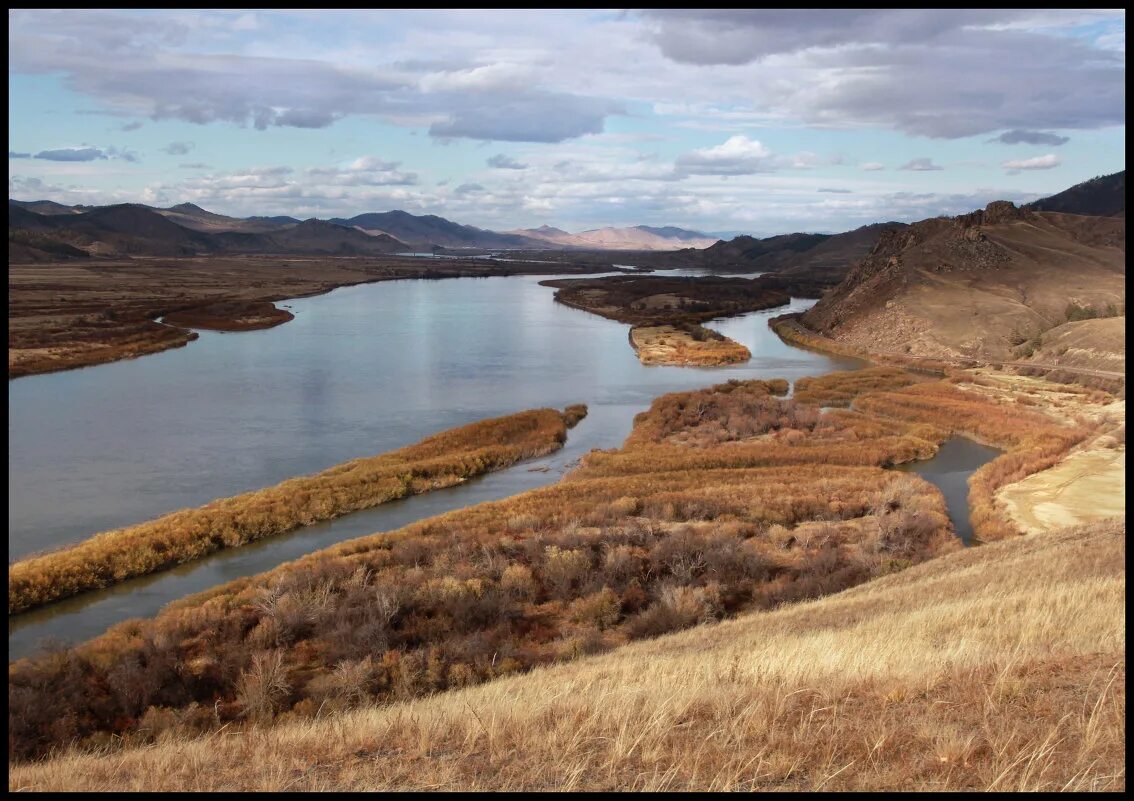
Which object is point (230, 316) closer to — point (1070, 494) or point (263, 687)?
point (1070, 494)

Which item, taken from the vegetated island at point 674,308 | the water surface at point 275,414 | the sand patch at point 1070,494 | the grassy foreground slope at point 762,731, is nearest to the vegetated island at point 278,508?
the water surface at point 275,414

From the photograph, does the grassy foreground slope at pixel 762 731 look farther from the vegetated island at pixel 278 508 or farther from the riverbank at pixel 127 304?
the riverbank at pixel 127 304

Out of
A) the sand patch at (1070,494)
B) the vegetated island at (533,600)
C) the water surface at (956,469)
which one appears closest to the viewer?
the vegetated island at (533,600)

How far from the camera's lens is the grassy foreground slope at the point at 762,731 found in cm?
527

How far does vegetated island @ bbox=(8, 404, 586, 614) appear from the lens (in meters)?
17.2

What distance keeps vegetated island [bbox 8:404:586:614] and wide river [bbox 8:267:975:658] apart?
1.34 feet

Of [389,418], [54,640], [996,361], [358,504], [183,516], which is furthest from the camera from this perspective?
[996,361]

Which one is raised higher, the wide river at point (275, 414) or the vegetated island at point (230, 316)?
the vegetated island at point (230, 316)

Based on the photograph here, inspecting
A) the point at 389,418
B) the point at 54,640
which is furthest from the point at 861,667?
the point at 389,418

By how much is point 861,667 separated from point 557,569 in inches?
365

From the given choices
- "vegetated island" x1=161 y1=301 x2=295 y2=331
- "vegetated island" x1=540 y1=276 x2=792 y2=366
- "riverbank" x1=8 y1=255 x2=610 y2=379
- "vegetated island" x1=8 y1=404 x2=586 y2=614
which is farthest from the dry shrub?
"vegetated island" x1=161 y1=301 x2=295 y2=331

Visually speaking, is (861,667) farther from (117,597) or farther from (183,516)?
(183,516)

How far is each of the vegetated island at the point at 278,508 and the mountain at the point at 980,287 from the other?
1451 inches

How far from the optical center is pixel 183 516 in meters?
20.8
